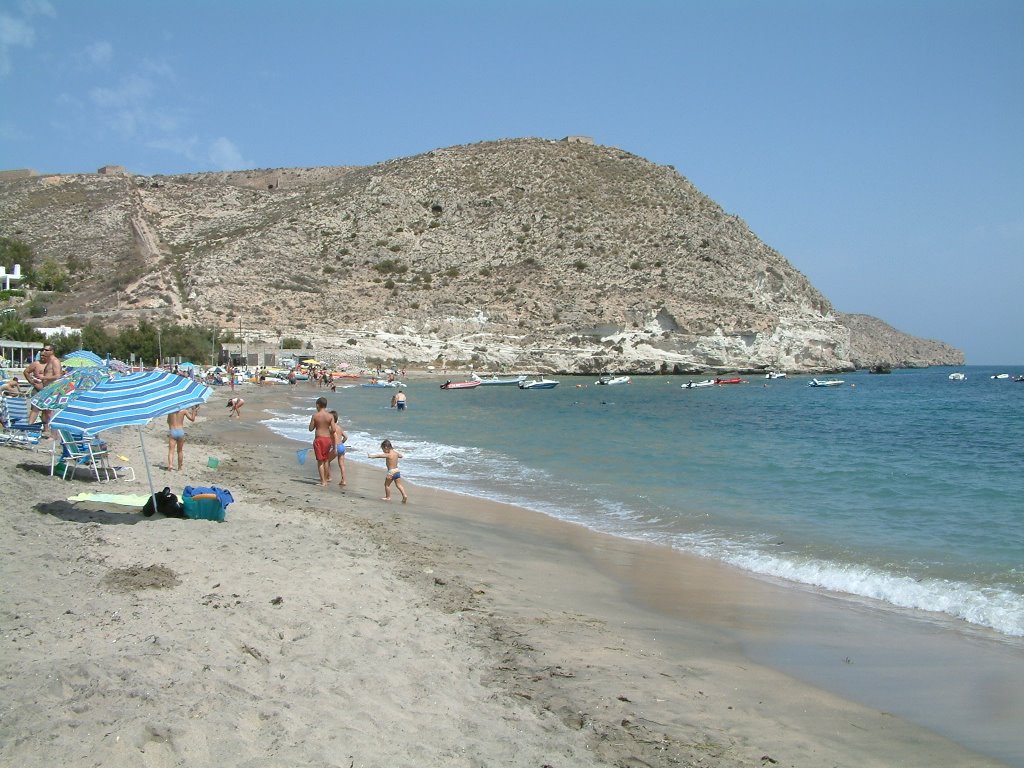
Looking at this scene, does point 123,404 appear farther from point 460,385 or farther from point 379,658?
point 460,385

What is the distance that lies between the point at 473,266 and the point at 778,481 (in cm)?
6189

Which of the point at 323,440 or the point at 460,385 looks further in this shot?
the point at 460,385

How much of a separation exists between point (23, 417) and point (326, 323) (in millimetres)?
54595

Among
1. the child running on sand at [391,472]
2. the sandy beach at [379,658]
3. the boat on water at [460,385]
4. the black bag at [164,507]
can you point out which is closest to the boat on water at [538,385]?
the boat on water at [460,385]

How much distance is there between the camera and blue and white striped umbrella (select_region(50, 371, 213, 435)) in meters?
8.52

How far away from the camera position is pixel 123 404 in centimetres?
883

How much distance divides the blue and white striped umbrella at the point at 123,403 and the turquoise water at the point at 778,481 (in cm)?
614

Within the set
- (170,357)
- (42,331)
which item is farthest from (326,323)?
(42,331)

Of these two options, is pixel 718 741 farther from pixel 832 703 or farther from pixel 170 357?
pixel 170 357

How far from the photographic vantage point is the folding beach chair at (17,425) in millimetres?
12438

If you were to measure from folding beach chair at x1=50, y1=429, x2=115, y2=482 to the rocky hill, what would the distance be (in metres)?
54.1

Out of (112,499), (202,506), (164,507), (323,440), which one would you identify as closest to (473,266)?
(323,440)

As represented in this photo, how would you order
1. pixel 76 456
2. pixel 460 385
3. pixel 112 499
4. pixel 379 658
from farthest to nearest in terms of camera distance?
pixel 460 385, pixel 76 456, pixel 112 499, pixel 379 658

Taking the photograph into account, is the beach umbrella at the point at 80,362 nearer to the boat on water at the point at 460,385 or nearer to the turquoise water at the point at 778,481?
the turquoise water at the point at 778,481
